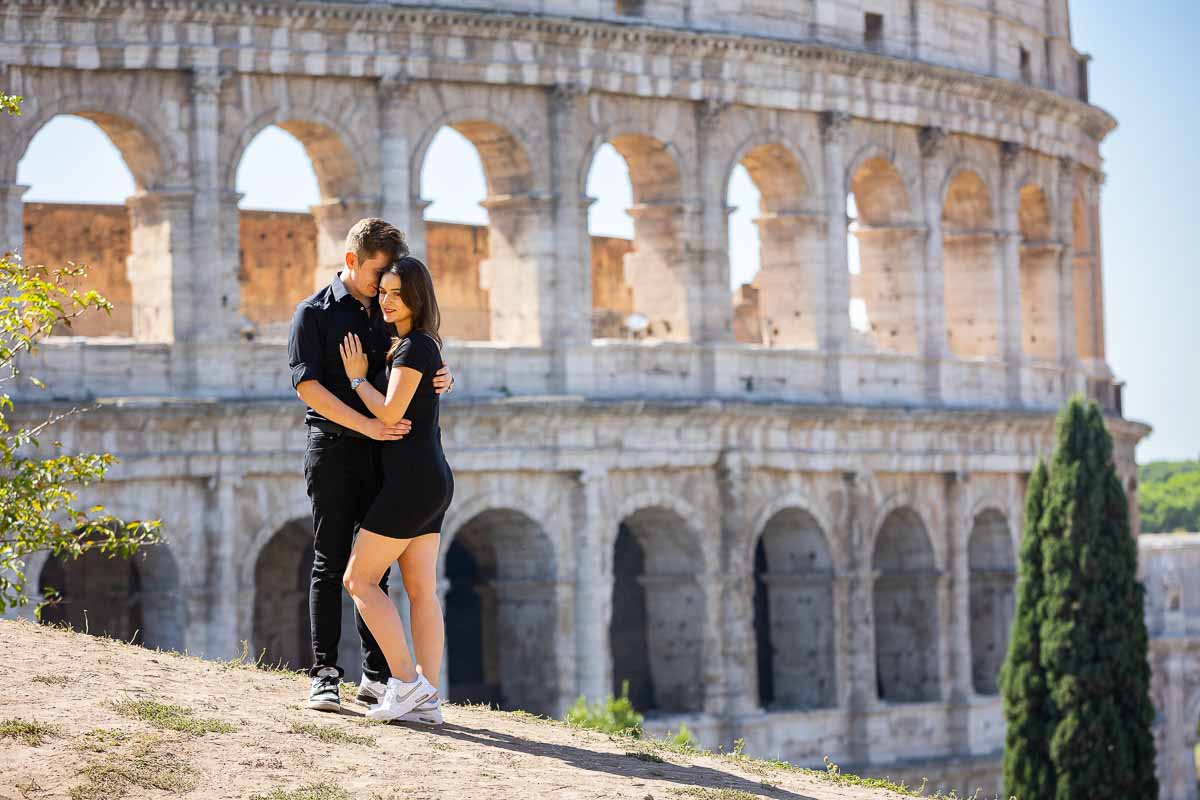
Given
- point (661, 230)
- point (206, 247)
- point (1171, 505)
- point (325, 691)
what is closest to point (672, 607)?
point (661, 230)

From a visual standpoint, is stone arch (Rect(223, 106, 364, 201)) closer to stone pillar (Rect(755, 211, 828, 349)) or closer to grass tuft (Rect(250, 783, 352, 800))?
stone pillar (Rect(755, 211, 828, 349))

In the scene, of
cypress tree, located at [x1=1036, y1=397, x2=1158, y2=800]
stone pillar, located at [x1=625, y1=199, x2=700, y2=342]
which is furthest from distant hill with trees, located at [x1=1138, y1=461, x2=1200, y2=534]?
stone pillar, located at [x1=625, y1=199, x2=700, y2=342]

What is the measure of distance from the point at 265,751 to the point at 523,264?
22078 mm

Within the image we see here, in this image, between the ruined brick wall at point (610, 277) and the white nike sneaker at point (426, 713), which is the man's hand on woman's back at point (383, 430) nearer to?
the white nike sneaker at point (426, 713)

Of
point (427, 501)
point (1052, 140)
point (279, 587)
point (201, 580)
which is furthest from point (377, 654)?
point (1052, 140)

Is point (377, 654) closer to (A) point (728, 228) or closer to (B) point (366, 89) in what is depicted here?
(B) point (366, 89)

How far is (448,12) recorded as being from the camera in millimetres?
33562

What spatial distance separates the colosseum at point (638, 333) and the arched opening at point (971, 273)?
79mm

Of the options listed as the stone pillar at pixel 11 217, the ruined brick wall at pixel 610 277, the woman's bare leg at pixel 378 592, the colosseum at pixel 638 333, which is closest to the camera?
the woman's bare leg at pixel 378 592

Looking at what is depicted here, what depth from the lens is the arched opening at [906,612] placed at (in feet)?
130

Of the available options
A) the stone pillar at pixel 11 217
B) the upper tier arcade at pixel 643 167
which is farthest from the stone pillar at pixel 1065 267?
the stone pillar at pixel 11 217

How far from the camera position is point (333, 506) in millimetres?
14328

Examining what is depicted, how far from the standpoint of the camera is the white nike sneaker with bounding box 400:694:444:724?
14469 millimetres

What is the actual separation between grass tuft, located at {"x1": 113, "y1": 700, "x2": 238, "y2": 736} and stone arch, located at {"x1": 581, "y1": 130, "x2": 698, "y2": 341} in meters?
22.8
